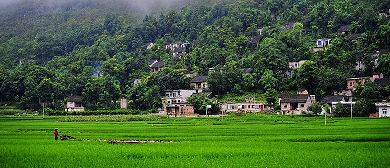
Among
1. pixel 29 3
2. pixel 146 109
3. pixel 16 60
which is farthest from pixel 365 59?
pixel 29 3

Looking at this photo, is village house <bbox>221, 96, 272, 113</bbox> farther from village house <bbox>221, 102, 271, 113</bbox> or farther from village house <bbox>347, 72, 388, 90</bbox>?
village house <bbox>347, 72, 388, 90</bbox>

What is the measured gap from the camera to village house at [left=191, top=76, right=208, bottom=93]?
79938mm

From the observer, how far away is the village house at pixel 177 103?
71094mm

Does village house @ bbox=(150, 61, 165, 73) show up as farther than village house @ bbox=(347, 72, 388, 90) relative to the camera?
Yes

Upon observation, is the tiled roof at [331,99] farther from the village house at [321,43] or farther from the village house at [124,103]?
the village house at [124,103]

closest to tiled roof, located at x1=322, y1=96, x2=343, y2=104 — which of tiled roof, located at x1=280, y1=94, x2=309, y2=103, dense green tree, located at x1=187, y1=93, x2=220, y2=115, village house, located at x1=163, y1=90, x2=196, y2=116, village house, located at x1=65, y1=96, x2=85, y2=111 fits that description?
tiled roof, located at x1=280, y1=94, x2=309, y2=103

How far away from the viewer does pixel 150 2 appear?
179875 mm

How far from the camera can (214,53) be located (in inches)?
3386

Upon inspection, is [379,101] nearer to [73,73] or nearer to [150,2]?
[73,73]

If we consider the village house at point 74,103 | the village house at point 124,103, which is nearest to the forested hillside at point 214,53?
the village house at point 74,103

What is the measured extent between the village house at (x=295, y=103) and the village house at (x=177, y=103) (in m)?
14.6

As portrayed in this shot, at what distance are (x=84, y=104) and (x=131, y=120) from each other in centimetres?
2712

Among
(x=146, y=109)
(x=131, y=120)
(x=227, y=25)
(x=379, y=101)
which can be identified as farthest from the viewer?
(x=227, y=25)

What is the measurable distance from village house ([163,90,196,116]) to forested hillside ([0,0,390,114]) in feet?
5.69
